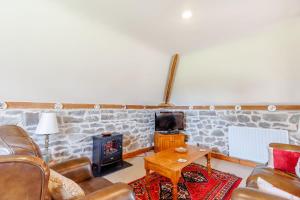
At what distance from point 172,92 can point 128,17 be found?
288cm

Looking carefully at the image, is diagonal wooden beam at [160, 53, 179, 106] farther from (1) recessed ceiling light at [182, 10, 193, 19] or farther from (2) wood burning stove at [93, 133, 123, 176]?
(2) wood burning stove at [93, 133, 123, 176]

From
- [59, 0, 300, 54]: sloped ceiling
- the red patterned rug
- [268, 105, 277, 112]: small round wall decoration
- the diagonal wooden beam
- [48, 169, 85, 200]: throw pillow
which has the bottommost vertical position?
the red patterned rug

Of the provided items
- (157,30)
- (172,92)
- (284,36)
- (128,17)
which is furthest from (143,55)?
(284,36)

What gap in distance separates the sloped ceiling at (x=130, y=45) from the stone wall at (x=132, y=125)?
0.31 metres

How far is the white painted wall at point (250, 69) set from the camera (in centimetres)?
277

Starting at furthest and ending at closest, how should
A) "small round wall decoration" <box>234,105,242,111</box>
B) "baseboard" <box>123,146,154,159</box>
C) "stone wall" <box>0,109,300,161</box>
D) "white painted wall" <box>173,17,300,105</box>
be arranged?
"baseboard" <box>123,146,154,159</box> → "small round wall decoration" <box>234,105,242,111</box> → "stone wall" <box>0,109,300,161</box> → "white painted wall" <box>173,17,300,105</box>

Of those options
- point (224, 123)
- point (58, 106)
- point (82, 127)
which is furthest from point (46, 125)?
point (224, 123)

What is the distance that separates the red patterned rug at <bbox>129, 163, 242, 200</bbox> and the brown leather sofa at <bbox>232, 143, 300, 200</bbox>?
0.68 metres

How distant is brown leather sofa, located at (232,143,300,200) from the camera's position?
132 cm

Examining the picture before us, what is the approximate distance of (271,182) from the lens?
1.79m

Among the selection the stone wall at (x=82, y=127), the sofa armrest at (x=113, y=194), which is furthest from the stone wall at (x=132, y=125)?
the sofa armrest at (x=113, y=194)

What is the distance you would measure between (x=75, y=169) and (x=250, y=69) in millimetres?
3555

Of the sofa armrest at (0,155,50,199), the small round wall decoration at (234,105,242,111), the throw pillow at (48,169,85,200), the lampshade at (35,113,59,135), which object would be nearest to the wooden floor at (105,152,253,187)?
the small round wall decoration at (234,105,242,111)

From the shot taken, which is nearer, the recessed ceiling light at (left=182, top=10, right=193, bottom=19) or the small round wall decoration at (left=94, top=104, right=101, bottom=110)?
the recessed ceiling light at (left=182, top=10, right=193, bottom=19)
